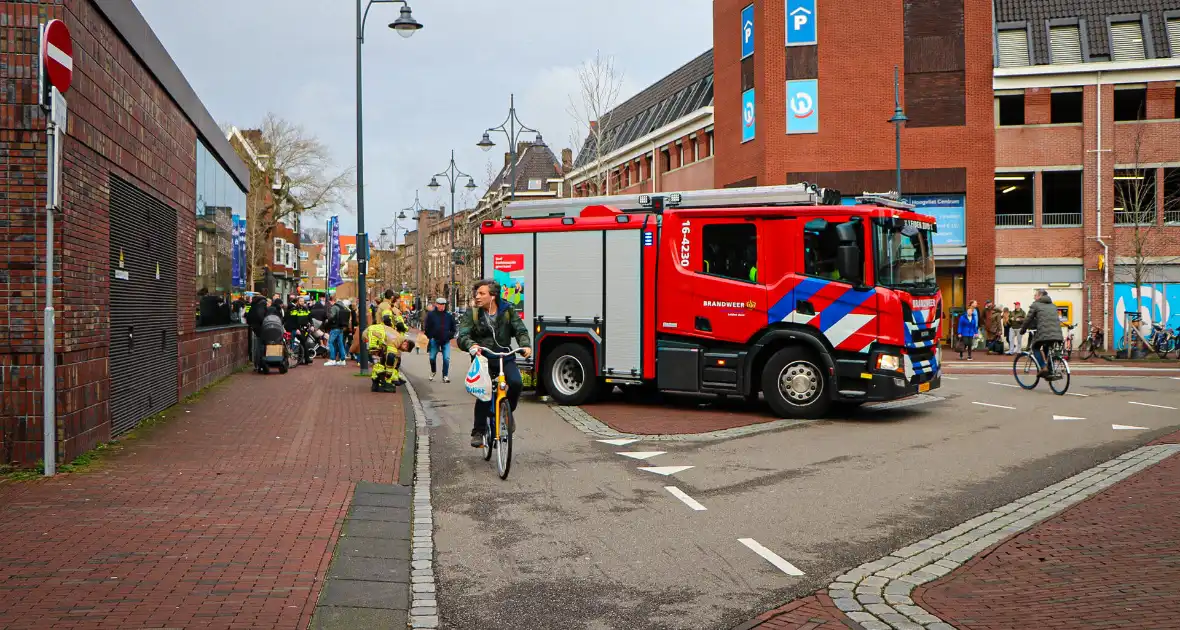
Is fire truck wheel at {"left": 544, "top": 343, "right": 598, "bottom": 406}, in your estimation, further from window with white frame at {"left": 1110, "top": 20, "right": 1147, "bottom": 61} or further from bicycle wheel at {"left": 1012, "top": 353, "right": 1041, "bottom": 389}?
window with white frame at {"left": 1110, "top": 20, "right": 1147, "bottom": 61}

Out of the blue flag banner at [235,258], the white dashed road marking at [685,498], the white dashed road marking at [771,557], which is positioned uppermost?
the blue flag banner at [235,258]

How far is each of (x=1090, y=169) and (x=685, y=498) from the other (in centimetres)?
3370

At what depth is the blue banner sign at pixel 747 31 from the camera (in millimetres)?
38906

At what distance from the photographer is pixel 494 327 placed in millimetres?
9773

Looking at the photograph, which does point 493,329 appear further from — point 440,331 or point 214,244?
point 440,331

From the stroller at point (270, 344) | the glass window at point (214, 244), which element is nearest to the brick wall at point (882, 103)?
the glass window at point (214, 244)

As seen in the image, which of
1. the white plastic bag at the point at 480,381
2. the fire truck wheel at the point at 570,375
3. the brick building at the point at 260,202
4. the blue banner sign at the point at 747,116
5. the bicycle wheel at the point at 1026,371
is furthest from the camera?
the brick building at the point at 260,202

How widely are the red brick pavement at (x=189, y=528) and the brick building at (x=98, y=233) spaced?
0.66 m

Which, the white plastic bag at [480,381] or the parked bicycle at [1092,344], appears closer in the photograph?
the white plastic bag at [480,381]

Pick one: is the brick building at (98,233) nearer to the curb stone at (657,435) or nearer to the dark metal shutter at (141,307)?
the dark metal shutter at (141,307)

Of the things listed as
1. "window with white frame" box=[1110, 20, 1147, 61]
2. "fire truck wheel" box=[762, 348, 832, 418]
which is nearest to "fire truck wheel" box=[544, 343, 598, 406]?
"fire truck wheel" box=[762, 348, 832, 418]

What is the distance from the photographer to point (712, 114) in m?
45.8

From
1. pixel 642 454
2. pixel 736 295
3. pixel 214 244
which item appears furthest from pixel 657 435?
pixel 214 244

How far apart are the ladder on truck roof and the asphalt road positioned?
9.49 feet
